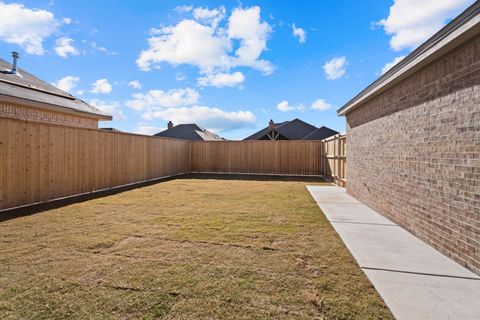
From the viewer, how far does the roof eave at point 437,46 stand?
7.26ft

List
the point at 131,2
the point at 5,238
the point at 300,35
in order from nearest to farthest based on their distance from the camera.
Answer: the point at 5,238 → the point at 131,2 → the point at 300,35

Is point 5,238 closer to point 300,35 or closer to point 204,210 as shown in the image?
point 204,210

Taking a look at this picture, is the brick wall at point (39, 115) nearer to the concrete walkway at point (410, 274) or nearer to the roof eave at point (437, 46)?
the concrete walkway at point (410, 274)

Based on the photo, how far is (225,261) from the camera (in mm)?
2557

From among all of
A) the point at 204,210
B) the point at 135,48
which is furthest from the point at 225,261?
the point at 135,48

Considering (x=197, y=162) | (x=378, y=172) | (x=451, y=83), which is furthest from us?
(x=197, y=162)

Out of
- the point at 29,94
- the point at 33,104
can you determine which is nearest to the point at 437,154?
the point at 33,104

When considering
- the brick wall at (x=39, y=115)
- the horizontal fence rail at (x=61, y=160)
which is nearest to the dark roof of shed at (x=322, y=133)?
the horizontal fence rail at (x=61, y=160)

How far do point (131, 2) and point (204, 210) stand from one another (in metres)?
6.76

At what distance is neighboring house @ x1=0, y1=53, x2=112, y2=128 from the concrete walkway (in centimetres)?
887

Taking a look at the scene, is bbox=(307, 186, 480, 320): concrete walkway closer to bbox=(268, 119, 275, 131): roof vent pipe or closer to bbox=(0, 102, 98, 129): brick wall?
bbox=(0, 102, 98, 129): brick wall

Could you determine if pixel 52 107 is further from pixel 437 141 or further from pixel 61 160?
pixel 437 141

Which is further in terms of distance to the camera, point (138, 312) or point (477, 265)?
point (477, 265)

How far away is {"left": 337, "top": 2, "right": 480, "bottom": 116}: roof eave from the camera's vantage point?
2213 mm
